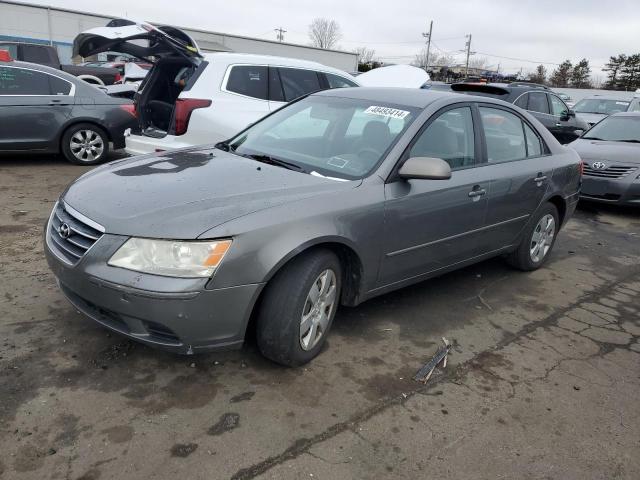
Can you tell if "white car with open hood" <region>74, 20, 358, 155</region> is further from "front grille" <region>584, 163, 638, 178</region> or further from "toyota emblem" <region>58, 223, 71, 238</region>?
"front grille" <region>584, 163, 638, 178</region>

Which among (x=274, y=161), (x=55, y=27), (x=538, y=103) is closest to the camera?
(x=274, y=161)

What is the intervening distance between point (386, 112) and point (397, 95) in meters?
0.32

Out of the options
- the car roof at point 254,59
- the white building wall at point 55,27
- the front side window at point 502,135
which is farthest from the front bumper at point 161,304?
the white building wall at point 55,27

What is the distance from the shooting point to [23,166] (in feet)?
27.0

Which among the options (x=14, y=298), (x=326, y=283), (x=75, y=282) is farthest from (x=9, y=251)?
(x=326, y=283)

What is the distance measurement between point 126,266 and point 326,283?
1.13 meters

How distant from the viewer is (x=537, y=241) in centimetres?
514

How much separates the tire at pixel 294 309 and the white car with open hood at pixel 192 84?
11.1 feet

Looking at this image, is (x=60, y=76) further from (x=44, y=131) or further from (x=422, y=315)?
(x=422, y=315)

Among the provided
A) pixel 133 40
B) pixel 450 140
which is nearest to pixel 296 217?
pixel 450 140

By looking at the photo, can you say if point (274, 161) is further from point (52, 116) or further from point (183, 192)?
point (52, 116)

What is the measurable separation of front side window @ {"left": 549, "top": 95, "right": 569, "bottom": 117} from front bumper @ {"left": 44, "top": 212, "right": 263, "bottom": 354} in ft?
36.3

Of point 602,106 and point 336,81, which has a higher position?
point 336,81

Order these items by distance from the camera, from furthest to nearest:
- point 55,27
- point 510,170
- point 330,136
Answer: point 55,27, point 510,170, point 330,136
